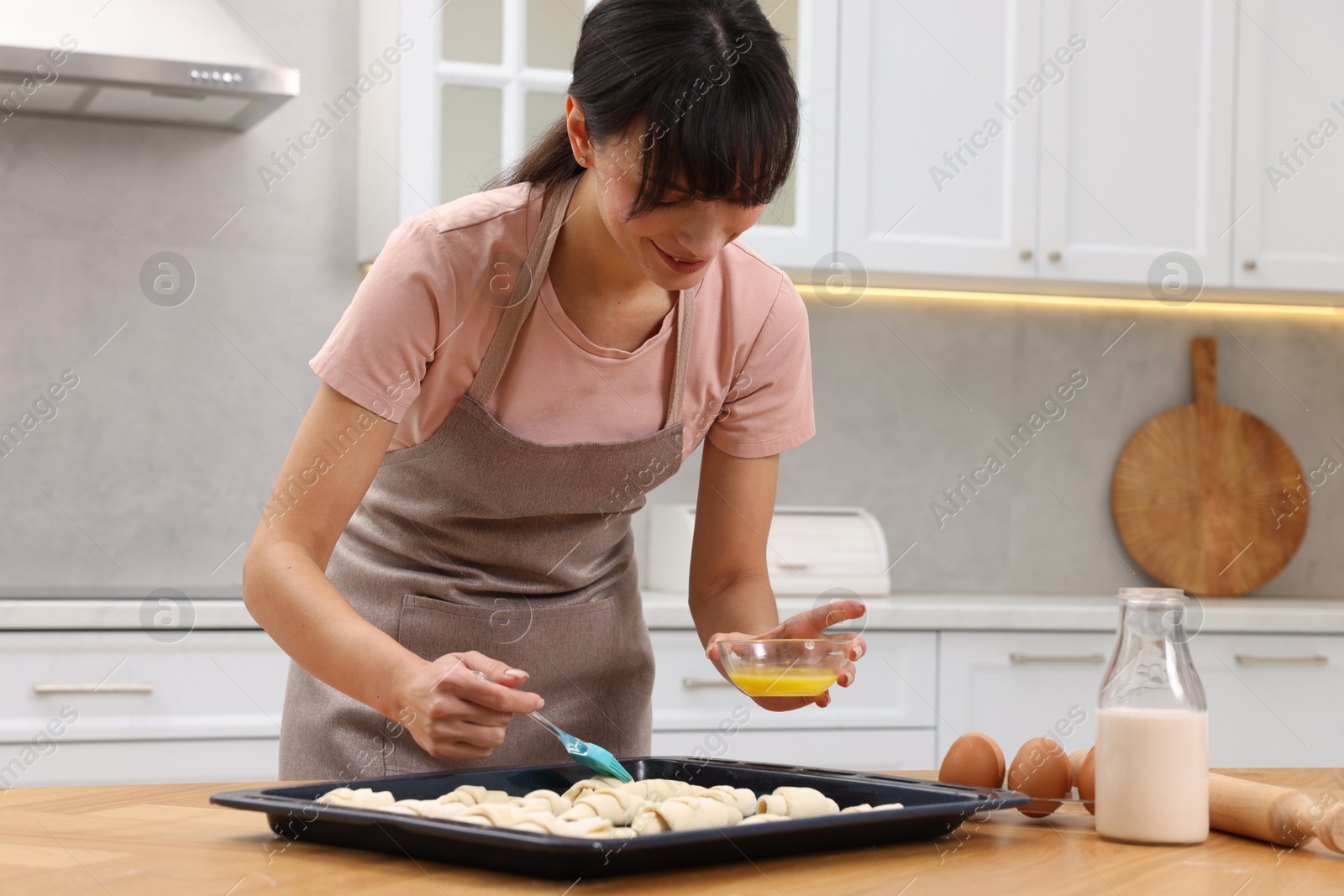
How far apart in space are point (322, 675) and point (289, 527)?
13cm

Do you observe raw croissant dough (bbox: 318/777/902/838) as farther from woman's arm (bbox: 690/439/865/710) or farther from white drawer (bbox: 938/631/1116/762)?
white drawer (bbox: 938/631/1116/762)

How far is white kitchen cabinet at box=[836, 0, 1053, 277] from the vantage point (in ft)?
8.27

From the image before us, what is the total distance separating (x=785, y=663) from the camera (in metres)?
1.04

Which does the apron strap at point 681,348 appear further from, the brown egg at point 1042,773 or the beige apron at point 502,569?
the brown egg at point 1042,773

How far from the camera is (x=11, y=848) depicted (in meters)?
0.82

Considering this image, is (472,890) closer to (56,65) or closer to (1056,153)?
(56,65)

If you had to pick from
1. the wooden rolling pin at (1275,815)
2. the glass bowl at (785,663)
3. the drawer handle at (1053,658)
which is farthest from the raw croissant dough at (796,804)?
the drawer handle at (1053,658)

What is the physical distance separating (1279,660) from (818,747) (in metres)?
0.87

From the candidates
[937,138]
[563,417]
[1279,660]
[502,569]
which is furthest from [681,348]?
[1279,660]

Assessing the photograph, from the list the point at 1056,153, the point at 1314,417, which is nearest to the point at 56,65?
the point at 1056,153

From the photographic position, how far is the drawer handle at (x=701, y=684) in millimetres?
2234

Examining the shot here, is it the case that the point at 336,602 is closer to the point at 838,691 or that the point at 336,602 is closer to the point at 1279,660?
the point at 838,691

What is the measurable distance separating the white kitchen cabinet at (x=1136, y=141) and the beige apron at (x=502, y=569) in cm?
153

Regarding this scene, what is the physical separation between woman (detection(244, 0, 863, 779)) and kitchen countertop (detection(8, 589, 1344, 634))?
74 cm
